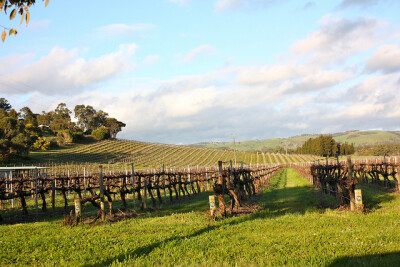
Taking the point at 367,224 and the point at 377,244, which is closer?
the point at 377,244

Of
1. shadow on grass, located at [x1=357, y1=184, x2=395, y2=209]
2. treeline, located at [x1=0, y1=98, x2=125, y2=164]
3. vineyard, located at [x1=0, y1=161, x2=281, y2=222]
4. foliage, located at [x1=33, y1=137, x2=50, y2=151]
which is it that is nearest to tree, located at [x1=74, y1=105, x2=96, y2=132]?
treeline, located at [x1=0, y1=98, x2=125, y2=164]

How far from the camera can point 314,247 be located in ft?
23.7

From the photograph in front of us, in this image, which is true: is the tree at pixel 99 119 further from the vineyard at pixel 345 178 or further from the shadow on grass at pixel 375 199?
the shadow on grass at pixel 375 199

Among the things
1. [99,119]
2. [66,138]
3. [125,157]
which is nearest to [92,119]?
[99,119]

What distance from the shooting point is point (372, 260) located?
19.8 feet

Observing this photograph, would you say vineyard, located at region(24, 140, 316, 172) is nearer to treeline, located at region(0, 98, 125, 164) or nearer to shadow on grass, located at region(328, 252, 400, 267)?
treeline, located at region(0, 98, 125, 164)

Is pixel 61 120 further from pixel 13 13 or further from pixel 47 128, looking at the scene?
pixel 13 13

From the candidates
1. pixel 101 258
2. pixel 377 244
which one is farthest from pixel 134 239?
pixel 377 244

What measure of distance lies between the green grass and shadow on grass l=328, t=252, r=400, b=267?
0.02 meters

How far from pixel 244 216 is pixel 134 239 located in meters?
4.84

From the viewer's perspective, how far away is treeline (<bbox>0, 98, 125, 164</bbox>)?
57750 mm

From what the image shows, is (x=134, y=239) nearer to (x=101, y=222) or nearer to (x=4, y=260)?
(x=4, y=260)

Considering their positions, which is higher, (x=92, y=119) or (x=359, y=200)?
(x=92, y=119)

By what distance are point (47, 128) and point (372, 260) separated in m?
110
